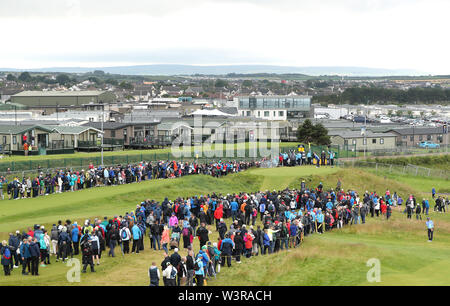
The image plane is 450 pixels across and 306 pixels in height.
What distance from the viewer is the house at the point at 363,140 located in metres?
82.7

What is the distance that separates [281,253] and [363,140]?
210 feet

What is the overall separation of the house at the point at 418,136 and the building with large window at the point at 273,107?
2475cm

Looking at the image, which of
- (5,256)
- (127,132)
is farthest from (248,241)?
(127,132)

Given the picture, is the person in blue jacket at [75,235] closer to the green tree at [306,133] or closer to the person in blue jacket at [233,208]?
the person in blue jacket at [233,208]

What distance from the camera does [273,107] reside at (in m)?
113

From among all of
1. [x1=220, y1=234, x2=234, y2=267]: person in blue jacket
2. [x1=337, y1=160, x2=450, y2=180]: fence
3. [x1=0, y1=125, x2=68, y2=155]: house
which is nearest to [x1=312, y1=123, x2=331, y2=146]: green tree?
[x1=337, y1=160, x2=450, y2=180]: fence

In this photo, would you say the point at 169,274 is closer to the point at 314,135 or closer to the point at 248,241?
the point at 248,241

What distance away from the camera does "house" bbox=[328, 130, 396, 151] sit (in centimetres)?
8269
